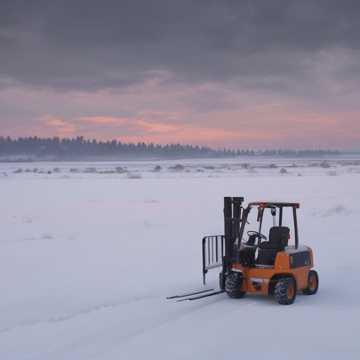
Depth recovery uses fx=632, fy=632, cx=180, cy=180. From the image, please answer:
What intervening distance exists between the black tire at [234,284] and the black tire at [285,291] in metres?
0.69

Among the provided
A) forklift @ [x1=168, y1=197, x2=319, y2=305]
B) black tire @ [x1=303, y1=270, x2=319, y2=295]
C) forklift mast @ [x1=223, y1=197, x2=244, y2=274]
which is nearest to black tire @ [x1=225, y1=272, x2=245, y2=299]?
forklift @ [x1=168, y1=197, x2=319, y2=305]

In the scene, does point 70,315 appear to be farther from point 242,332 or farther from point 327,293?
point 327,293

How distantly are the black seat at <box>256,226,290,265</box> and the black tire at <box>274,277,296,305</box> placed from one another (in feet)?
1.61

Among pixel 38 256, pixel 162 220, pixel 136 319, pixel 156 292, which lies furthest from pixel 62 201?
pixel 136 319

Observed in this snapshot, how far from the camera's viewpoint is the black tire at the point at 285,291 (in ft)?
34.8

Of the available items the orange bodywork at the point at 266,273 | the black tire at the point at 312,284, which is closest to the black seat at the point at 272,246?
the orange bodywork at the point at 266,273

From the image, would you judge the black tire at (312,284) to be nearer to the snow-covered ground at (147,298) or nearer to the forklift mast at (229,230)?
the snow-covered ground at (147,298)

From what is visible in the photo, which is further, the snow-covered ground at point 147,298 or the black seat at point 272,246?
the black seat at point 272,246

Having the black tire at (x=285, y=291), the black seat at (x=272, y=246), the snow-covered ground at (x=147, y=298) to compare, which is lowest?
the snow-covered ground at (x=147, y=298)

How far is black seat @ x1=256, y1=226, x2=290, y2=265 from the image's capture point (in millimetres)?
11172

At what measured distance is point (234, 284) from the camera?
11.0m

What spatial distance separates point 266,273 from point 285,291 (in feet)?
1.56

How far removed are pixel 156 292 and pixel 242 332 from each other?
396cm

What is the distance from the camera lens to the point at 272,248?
11227 mm
